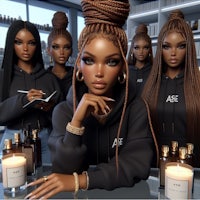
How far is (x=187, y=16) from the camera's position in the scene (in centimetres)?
314

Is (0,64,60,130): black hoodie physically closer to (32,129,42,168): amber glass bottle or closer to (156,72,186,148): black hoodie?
(32,129,42,168): amber glass bottle

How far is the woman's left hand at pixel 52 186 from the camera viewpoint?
58 cm

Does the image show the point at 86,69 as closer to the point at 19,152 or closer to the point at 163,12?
the point at 19,152

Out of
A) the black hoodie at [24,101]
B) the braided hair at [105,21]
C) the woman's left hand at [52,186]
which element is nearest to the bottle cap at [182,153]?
the braided hair at [105,21]

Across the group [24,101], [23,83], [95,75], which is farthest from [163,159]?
[23,83]

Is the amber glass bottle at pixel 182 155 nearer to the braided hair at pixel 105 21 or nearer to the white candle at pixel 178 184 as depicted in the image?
the white candle at pixel 178 184

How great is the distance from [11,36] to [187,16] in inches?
107

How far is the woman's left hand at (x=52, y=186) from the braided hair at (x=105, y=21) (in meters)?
0.22

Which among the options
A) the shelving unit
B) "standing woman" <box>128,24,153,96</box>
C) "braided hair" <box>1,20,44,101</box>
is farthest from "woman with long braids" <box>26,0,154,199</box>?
the shelving unit

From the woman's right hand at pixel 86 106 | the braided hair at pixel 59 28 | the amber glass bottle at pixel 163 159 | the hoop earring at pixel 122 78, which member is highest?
the braided hair at pixel 59 28

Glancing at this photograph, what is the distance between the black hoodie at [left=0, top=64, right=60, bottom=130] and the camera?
1.03 m

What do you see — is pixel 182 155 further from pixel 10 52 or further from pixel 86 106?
pixel 10 52

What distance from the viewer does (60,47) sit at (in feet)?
4.40

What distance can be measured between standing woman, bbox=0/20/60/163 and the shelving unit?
231cm
